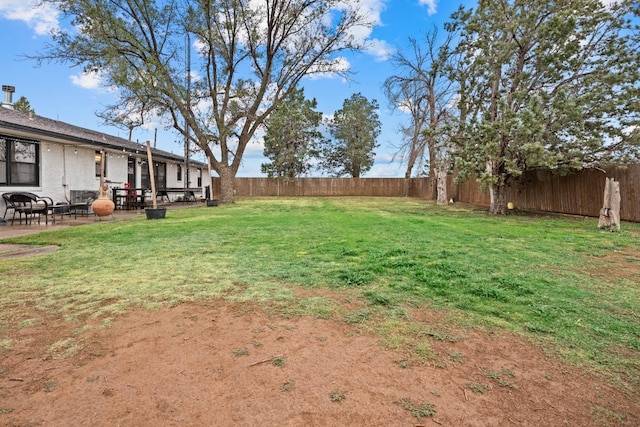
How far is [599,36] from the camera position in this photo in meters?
10.9

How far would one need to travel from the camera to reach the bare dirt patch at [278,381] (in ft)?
5.30

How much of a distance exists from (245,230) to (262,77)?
11.5m

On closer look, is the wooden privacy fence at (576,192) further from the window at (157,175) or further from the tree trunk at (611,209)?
the window at (157,175)

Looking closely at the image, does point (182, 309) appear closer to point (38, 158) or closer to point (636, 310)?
point (636, 310)

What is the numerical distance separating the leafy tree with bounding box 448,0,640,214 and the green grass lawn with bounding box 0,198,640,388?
4434 mm

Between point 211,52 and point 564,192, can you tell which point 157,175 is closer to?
point 211,52

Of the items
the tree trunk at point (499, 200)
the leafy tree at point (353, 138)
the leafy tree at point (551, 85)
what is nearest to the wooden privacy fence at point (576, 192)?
the leafy tree at point (551, 85)

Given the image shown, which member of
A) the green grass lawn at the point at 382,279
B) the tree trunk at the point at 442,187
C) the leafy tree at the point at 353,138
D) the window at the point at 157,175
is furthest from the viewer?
the leafy tree at the point at 353,138

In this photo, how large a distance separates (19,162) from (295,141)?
20581 millimetres

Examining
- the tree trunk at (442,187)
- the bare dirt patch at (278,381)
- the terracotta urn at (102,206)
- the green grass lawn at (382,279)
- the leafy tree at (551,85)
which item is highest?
the leafy tree at (551,85)

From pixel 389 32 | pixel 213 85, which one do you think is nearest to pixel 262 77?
pixel 213 85

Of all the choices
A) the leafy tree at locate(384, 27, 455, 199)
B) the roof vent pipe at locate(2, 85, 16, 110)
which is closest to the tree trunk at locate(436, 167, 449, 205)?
the leafy tree at locate(384, 27, 455, 199)

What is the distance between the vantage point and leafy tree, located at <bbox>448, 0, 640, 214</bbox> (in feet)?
31.6

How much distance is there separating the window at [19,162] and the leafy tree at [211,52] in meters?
4.09
